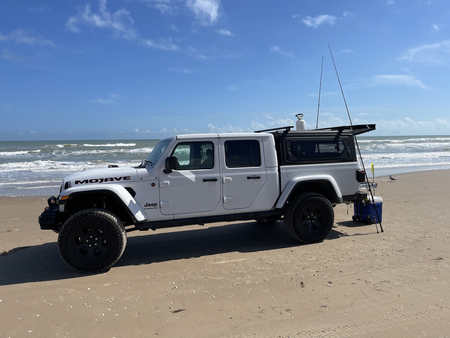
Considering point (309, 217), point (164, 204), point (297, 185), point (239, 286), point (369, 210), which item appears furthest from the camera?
point (369, 210)

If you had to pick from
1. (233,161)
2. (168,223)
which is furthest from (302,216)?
(168,223)

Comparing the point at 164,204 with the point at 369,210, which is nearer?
the point at 164,204

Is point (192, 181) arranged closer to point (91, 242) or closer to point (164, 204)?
point (164, 204)

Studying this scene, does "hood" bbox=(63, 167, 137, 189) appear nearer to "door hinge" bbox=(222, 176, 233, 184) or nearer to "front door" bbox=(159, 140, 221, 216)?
"front door" bbox=(159, 140, 221, 216)

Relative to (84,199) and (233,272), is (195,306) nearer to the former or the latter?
(233,272)

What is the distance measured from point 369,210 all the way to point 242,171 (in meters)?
3.06

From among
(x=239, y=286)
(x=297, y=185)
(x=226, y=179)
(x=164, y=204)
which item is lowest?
(x=239, y=286)

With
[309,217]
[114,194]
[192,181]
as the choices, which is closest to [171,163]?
[192,181]

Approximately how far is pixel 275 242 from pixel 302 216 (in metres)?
0.67

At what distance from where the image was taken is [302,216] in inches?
207

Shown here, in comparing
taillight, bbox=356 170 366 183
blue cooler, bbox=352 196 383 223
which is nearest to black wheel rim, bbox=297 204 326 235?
taillight, bbox=356 170 366 183

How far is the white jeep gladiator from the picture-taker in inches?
168

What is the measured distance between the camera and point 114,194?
4.29 m

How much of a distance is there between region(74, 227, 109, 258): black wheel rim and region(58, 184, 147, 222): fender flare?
481 mm
